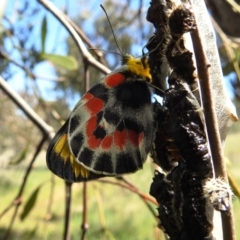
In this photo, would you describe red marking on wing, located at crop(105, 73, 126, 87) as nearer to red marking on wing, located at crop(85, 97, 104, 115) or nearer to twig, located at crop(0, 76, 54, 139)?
red marking on wing, located at crop(85, 97, 104, 115)

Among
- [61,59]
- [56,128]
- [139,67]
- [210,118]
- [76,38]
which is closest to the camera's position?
[210,118]

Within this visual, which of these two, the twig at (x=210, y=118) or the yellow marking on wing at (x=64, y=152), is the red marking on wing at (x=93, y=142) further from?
the twig at (x=210, y=118)

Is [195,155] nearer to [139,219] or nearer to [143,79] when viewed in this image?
[143,79]

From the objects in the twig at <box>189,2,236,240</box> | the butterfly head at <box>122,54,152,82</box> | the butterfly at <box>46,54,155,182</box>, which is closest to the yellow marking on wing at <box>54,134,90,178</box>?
the butterfly at <box>46,54,155,182</box>

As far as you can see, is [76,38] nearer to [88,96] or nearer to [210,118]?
[88,96]

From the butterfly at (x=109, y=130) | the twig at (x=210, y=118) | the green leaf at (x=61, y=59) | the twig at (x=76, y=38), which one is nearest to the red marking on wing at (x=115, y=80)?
the butterfly at (x=109, y=130)

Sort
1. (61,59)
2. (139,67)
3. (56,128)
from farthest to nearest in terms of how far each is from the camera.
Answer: (56,128)
(61,59)
(139,67)

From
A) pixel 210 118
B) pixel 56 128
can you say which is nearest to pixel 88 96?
pixel 210 118
